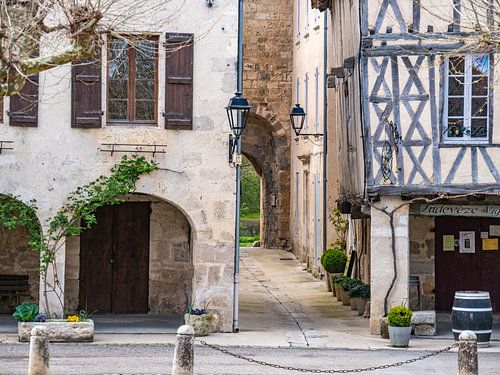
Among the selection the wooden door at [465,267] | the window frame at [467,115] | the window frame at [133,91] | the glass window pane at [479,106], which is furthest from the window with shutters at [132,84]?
the wooden door at [465,267]

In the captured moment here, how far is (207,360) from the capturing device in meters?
15.8

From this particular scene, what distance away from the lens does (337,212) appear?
84.1 ft

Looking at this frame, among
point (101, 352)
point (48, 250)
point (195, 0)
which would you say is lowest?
point (101, 352)

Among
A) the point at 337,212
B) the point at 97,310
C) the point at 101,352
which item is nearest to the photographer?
the point at 101,352

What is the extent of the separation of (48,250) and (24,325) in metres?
1.34

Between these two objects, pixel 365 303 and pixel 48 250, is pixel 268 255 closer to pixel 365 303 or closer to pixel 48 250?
pixel 365 303

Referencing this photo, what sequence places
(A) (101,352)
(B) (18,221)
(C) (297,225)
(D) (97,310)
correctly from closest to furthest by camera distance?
(A) (101,352)
(B) (18,221)
(D) (97,310)
(C) (297,225)

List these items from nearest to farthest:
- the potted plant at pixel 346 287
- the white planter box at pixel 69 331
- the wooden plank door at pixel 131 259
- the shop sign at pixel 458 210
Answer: the white planter box at pixel 69 331 < the shop sign at pixel 458 210 < the wooden plank door at pixel 131 259 < the potted plant at pixel 346 287

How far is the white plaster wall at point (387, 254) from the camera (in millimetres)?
18547

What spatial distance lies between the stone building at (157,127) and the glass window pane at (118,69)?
0.01 metres

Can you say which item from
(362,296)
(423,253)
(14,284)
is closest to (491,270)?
(423,253)

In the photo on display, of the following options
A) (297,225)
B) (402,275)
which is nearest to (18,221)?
(402,275)

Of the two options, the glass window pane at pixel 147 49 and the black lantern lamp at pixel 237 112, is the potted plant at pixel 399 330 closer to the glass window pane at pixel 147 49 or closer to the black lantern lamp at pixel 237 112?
the black lantern lamp at pixel 237 112

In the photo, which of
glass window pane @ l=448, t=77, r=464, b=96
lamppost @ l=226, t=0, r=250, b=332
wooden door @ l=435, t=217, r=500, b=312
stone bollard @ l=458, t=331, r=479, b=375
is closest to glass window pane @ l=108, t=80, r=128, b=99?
lamppost @ l=226, t=0, r=250, b=332
